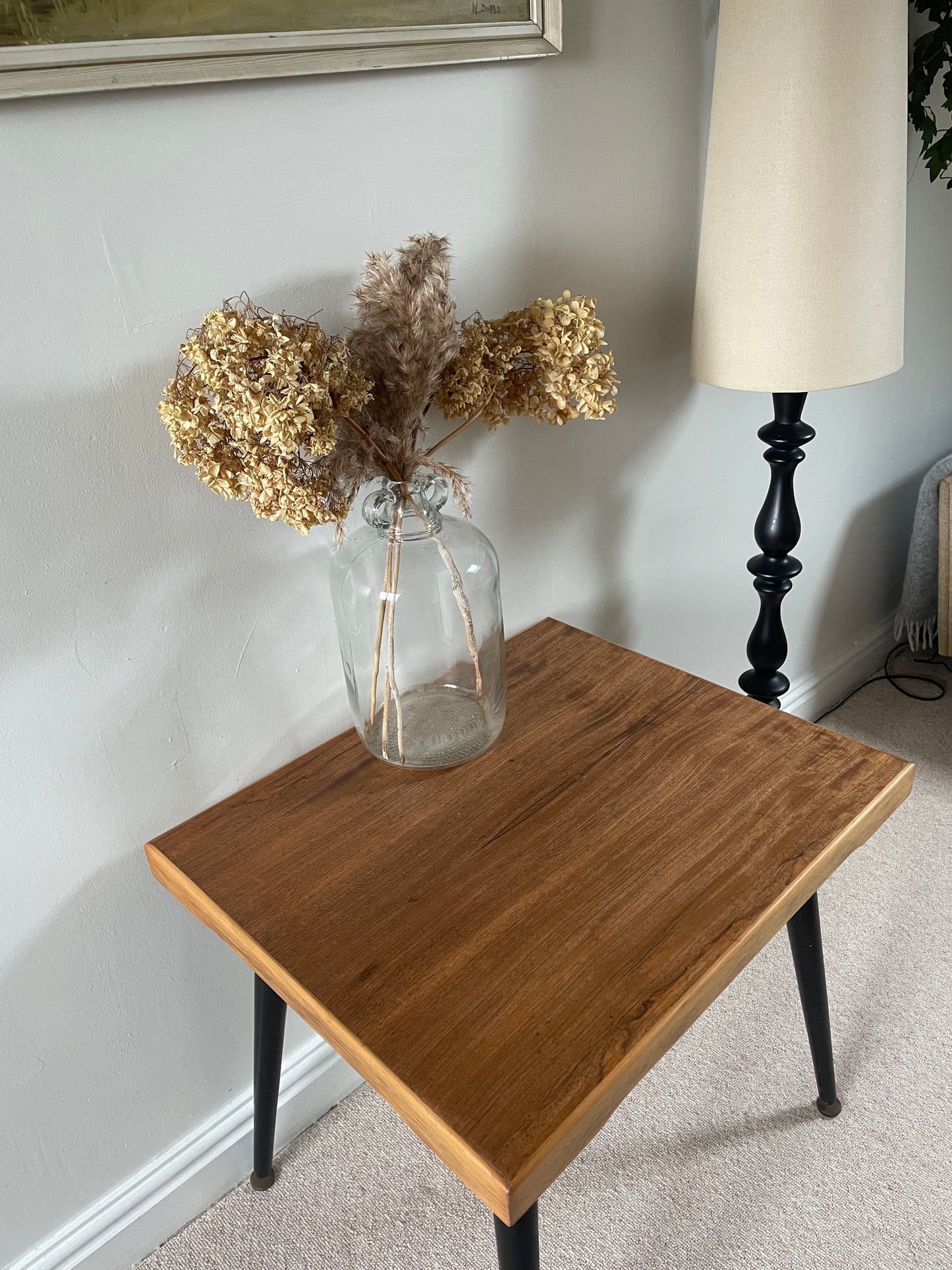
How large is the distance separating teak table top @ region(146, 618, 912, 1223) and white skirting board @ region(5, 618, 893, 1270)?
45 cm

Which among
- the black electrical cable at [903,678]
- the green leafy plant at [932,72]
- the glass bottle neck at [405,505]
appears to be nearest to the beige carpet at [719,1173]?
the black electrical cable at [903,678]

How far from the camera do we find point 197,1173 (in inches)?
48.0

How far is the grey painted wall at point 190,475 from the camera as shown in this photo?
2.72 ft

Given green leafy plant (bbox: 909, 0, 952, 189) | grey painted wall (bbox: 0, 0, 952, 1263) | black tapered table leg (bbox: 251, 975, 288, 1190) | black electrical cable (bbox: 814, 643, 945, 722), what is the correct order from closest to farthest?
grey painted wall (bbox: 0, 0, 952, 1263) < black tapered table leg (bbox: 251, 975, 288, 1190) < green leafy plant (bbox: 909, 0, 952, 189) < black electrical cable (bbox: 814, 643, 945, 722)

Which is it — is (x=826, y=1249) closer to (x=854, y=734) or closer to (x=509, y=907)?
(x=509, y=907)

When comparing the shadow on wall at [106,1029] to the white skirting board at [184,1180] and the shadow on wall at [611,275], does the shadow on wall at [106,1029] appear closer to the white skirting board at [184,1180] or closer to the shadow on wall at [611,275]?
the white skirting board at [184,1180]

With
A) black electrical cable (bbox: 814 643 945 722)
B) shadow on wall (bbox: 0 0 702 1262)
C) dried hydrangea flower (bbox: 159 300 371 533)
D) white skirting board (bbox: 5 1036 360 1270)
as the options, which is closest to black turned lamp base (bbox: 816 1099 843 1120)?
white skirting board (bbox: 5 1036 360 1270)

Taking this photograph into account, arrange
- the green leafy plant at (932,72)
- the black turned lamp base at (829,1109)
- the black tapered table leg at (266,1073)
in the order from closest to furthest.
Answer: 1. the black tapered table leg at (266,1073)
2. the black turned lamp base at (829,1109)
3. the green leafy plant at (932,72)

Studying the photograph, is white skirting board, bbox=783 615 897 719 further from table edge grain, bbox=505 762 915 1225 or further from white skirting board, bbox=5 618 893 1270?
white skirting board, bbox=5 618 893 1270

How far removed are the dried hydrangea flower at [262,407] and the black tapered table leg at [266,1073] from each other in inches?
20.8

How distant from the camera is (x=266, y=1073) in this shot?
113 centimetres

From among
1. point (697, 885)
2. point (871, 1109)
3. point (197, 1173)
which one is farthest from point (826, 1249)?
point (197, 1173)

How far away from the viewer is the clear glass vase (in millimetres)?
986

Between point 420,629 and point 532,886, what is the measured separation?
0.31 meters
